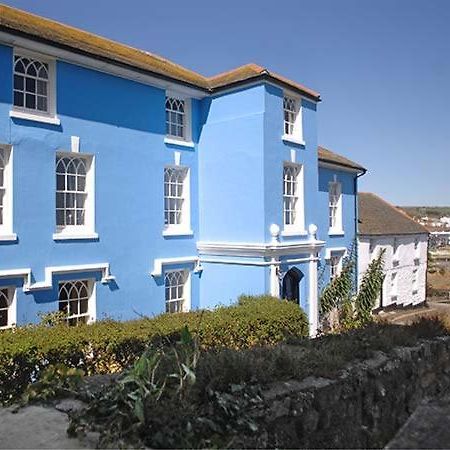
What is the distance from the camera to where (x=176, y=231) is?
45.7 feet

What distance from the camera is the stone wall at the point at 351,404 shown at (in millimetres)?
4344

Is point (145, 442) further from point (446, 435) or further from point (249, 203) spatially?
point (249, 203)

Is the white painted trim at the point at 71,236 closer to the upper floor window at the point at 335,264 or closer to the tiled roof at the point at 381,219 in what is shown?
the upper floor window at the point at 335,264

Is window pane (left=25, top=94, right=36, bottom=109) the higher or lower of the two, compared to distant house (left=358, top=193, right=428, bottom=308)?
higher

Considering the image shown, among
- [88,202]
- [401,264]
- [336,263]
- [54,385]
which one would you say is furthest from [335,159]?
[54,385]

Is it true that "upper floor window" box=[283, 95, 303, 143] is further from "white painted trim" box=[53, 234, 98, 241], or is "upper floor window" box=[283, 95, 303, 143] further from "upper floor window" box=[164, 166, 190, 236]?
"white painted trim" box=[53, 234, 98, 241]

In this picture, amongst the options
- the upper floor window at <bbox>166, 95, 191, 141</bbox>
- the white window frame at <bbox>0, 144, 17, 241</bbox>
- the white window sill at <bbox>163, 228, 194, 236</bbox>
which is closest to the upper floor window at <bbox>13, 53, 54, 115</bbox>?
the white window frame at <bbox>0, 144, 17, 241</bbox>

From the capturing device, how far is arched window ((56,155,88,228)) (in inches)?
443

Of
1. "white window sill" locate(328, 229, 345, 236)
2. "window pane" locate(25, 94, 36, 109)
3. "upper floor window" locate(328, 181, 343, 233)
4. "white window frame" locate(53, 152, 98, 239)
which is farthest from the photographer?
"upper floor window" locate(328, 181, 343, 233)

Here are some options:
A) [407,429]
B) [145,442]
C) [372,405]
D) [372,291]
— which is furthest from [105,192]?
[372,291]

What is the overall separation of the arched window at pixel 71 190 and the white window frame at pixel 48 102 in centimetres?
97

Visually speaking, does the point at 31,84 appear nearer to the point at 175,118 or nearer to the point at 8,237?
the point at 8,237

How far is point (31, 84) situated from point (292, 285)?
9.67m

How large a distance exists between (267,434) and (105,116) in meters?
9.67
